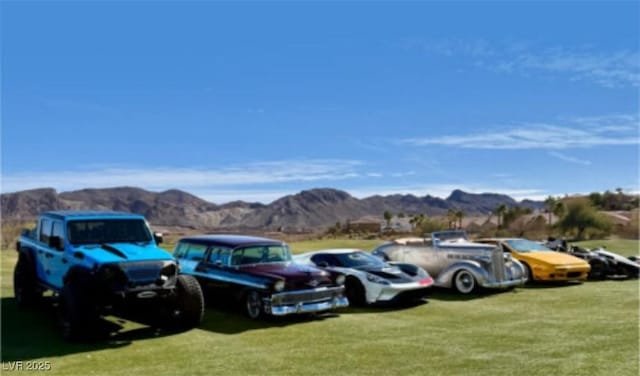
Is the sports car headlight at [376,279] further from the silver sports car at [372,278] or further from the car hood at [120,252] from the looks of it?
the car hood at [120,252]

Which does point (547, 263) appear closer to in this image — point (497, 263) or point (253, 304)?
point (497, 263)

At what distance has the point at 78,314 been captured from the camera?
29.0 ft

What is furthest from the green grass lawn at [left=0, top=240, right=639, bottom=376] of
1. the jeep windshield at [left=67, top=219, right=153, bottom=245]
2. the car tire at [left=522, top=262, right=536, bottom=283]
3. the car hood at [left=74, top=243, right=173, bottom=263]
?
the car tire at [left=522, top=262, right=536, bottom=283]

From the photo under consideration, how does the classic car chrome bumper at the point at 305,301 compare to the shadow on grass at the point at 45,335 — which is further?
the classic car chrome bumper at the point at 305,301

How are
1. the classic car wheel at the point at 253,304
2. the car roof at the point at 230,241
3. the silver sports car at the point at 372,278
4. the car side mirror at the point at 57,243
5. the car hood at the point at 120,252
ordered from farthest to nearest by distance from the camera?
the silver sports car at the point at 372,278
the car roof at the point at 230,241
the classic car wheel at the point at 253,304
the car side mirror at the point at 57,243
the car hood at the point at 120,252

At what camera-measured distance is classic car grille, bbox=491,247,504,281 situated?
48.4ft

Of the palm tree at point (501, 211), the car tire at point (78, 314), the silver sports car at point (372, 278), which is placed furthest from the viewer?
the palm tree at point (501, 211)

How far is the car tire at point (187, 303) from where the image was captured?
9852mm

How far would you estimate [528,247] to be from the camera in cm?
1778

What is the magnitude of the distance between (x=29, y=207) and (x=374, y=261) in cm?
12998

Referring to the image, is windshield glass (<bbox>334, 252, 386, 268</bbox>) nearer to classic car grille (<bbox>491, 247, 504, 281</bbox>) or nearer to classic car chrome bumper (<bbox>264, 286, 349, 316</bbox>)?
classic car chrome bumper (<bbox>264, 286, 349, 316</bbox>)

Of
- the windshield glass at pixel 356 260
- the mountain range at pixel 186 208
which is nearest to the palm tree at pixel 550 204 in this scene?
the windshield glass at pixel 356 260

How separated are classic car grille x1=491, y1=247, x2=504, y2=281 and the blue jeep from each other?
778 centimetres

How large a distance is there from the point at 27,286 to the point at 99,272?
3.31m
